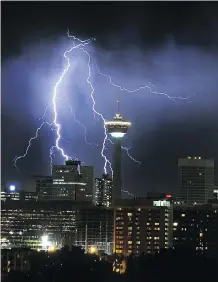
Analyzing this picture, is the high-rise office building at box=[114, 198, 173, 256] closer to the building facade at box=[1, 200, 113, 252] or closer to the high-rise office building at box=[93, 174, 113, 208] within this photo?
the building facade at box=[1, 200, 113, 252]

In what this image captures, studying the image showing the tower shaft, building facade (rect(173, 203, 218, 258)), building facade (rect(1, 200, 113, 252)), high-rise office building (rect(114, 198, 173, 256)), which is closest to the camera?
high-rise office building (rect(114, 198, 173, 256))

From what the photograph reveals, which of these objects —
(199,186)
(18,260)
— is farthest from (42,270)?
(199,186)

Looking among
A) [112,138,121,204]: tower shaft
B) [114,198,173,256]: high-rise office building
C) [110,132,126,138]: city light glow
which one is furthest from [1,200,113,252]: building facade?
[110,132,126,138]: city light glow

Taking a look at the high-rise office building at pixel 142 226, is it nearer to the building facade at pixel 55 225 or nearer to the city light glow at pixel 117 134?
the building facade at pixel 55 225

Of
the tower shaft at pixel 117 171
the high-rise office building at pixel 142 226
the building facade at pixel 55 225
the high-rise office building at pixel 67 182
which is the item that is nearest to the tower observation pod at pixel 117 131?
the tower shaft at pixel 117 171

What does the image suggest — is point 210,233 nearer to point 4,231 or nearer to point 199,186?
point 4,231

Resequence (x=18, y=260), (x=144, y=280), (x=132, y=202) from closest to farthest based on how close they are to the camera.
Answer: (x=144, y=280) → (x=18, y=260) → (x=132, y=202)

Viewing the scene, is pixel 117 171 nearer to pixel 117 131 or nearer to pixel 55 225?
pixel 117 131
